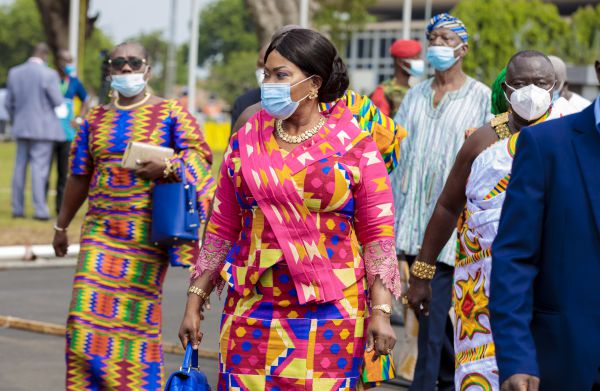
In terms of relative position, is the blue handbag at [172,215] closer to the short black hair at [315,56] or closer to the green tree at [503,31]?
the short black hair at [315,56]

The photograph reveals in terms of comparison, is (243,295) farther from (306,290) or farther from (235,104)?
(235,104)

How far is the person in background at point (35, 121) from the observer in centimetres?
1664

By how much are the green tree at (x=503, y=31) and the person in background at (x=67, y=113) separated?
1699 centimetres

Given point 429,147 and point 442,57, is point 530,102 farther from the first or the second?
point 442,57

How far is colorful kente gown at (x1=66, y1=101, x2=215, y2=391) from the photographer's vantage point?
657 centimetres

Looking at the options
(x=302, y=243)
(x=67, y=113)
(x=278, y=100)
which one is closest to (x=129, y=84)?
(x=278, y=100)

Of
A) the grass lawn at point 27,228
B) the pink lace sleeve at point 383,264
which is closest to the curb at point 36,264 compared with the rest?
the grass lawn at point 27,228

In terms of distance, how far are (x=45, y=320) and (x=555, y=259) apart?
7.12m

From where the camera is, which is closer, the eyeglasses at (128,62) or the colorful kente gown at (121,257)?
the colorful kente gown at (121,257)

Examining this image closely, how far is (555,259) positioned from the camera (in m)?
3.53

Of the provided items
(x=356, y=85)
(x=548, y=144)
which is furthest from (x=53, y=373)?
(x=356, y=85)

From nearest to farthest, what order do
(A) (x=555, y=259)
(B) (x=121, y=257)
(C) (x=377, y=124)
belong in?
(A) (x=555, y=259) → (C) (x=377, y=124) → (B) (x=121, y=257)

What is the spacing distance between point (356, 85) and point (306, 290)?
1265 inches

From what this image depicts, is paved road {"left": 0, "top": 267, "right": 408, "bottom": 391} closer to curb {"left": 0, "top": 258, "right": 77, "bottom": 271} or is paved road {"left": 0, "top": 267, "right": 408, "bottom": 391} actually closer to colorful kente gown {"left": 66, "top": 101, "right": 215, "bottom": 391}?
curb {"left": 0, "top": 258, "right": 77, "bottom": 271}
